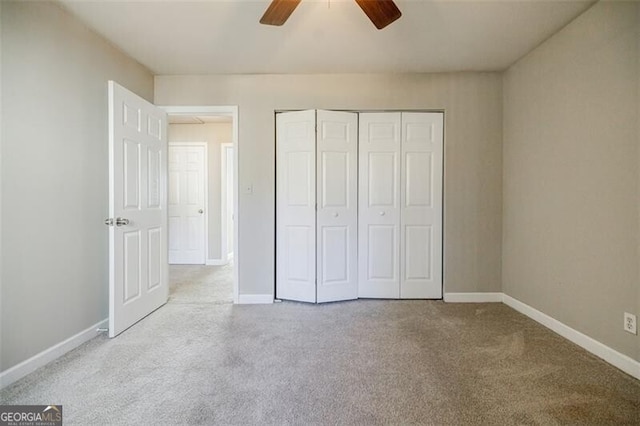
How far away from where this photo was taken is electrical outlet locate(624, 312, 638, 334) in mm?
1798

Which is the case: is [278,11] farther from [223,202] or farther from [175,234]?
[175,234]

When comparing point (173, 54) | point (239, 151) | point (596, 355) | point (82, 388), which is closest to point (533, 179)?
point (596, 355)

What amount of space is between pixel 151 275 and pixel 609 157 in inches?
148

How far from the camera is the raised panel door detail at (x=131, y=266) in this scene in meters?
2.41

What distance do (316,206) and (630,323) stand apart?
96.6 inches

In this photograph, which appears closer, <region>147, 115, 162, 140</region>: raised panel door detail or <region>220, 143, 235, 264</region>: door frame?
<region>147, 115, 162, 140</region>: raised panel door detail

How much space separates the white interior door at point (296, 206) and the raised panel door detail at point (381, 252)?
636 millimetres

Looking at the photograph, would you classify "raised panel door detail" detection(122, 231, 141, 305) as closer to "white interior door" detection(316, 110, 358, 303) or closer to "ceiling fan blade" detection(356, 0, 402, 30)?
"white interior door" detection(316, 110, 358, 303)

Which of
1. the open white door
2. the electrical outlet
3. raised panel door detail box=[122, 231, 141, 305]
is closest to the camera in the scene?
the electrical outlet

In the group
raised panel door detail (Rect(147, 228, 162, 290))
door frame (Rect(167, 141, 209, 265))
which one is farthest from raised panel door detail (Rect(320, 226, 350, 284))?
door frame (Rect(167, 141, 209, 265))

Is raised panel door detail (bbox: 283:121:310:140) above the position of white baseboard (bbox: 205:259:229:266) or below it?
above

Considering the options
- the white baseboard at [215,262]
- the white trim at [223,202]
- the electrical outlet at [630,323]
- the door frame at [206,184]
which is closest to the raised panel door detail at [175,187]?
the door frame at [206,184]

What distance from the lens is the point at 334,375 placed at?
70.2 inches

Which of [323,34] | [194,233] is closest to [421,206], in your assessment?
[323,34]
